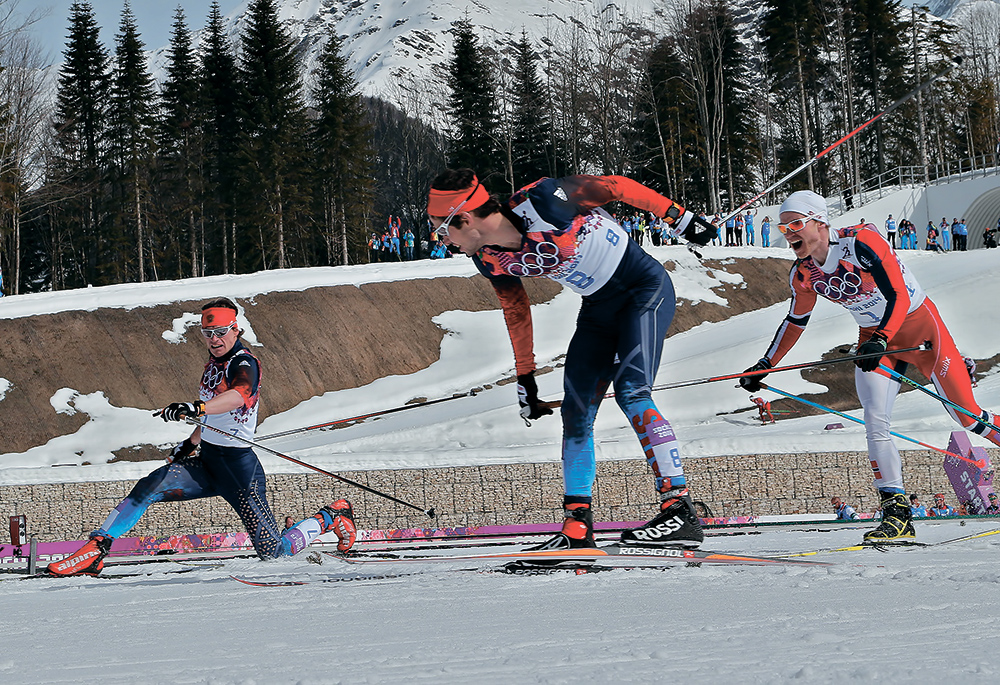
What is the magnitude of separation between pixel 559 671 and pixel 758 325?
24.0 meters

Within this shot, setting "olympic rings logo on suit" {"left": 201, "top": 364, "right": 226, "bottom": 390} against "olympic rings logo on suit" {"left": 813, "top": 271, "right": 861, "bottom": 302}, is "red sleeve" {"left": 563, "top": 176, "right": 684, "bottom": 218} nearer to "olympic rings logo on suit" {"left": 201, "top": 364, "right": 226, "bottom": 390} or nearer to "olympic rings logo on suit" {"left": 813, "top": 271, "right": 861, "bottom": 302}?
"olympic rings logo on suit" {"left": 813, "top": 271, "right": 861, "bottom": 302}

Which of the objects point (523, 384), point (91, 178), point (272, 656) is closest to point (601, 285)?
point (523, 384)

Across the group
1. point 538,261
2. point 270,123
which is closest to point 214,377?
point 538,261

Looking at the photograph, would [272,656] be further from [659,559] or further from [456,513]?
[456,513]

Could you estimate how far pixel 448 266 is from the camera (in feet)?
90.4

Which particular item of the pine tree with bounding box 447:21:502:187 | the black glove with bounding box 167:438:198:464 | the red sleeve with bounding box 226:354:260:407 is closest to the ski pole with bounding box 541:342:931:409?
the red sleeve with bounding box 226:354:260:407

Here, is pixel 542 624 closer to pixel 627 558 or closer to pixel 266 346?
pixel 627 558

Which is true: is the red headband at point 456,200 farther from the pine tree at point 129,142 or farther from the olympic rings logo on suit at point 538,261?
the pine tree at point 129,142

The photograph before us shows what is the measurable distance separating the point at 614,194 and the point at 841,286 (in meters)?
2.02

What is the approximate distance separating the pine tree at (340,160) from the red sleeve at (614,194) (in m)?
37.9

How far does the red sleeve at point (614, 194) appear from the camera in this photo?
4293 mm

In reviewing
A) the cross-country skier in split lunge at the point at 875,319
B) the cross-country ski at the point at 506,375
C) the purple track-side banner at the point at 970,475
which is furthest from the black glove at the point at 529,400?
the purple track-side banner at the point at 970,475

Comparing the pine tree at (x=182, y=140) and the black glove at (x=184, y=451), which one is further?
the pine tree at (x=182, y=140)

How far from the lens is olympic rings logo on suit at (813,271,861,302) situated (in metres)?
5.61
